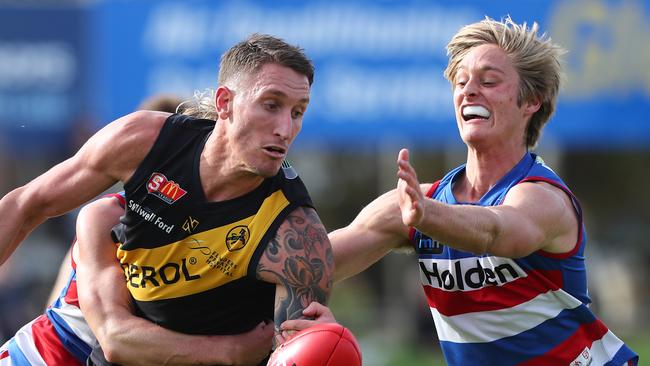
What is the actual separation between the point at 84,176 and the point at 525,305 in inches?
91.7

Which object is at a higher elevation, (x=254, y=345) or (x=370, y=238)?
(x=370, y=238)

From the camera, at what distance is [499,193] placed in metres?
6.05

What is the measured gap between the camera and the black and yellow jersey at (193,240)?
577 cm

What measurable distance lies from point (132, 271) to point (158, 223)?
32cm

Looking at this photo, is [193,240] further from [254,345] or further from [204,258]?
[254,345]

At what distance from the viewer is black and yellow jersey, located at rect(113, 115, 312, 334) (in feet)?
18.9

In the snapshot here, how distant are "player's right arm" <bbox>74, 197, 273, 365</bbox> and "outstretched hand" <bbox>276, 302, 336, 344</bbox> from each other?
0.30 metres

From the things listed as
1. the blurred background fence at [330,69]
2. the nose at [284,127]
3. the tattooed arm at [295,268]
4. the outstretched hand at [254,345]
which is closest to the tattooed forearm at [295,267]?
the tattooed arm at [295,268]

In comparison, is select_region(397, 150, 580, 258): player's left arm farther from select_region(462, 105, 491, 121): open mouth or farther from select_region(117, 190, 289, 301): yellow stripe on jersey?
select_region(117, 190, 289, 301): yellow stripe on jersey

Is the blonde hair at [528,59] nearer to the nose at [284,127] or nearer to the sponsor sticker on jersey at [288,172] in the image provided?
the sponsor sticker on jersey at [288,172]

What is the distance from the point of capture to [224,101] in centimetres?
591

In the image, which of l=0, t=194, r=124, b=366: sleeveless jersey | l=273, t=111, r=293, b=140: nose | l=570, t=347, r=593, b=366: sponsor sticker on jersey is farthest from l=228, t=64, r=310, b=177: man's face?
l=570, t=347, r=593, b=366: sponsor sticker on jersey

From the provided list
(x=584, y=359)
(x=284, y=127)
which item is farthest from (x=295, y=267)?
(x=584, y=359)

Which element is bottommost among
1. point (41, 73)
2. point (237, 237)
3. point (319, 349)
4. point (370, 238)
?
point (41, 73)
